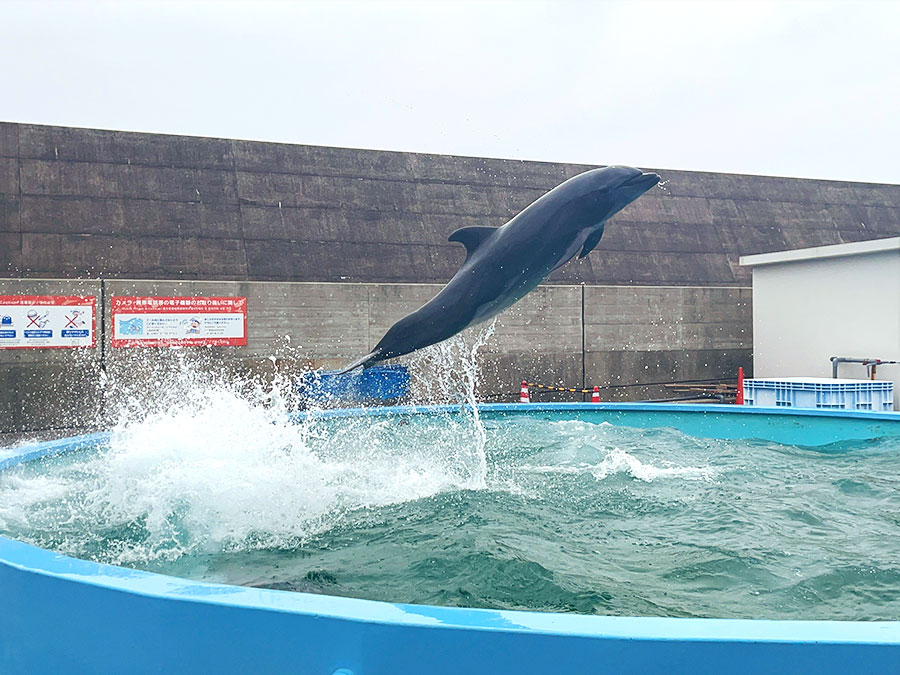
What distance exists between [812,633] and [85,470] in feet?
18.8

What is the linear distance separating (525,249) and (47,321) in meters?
9.78

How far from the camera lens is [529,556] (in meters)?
4.34

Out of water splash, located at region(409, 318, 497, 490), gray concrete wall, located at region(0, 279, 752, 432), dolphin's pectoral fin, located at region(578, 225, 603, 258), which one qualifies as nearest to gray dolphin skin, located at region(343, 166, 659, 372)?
dolphin's pectoral fin, located at region(578, 225, 603, 258)

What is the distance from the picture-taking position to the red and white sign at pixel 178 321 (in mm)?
12992

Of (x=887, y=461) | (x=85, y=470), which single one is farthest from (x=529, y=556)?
(x=887, y=461)

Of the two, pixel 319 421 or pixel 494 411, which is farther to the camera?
pixel 494 411

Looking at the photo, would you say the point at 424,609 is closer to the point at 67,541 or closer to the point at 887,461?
the point at 67,541

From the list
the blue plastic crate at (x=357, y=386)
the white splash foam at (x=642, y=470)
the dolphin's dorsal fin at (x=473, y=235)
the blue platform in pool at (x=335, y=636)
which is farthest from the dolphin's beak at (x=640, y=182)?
the blue plastic crate at (x=357, y=386)

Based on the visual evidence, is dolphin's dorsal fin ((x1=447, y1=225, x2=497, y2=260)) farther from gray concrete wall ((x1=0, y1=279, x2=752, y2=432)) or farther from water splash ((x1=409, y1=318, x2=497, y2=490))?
gray concrete wall ((x1=0, y1=279, x2=752, y2=432))

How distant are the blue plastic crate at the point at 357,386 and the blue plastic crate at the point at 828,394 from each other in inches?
224

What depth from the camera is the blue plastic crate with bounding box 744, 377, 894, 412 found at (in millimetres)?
11586

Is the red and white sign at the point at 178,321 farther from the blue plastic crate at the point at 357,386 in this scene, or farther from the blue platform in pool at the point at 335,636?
the blue platform in pool at the point at 335,636

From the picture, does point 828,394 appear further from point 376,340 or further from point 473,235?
point 473,235

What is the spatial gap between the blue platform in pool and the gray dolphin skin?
309 cm
